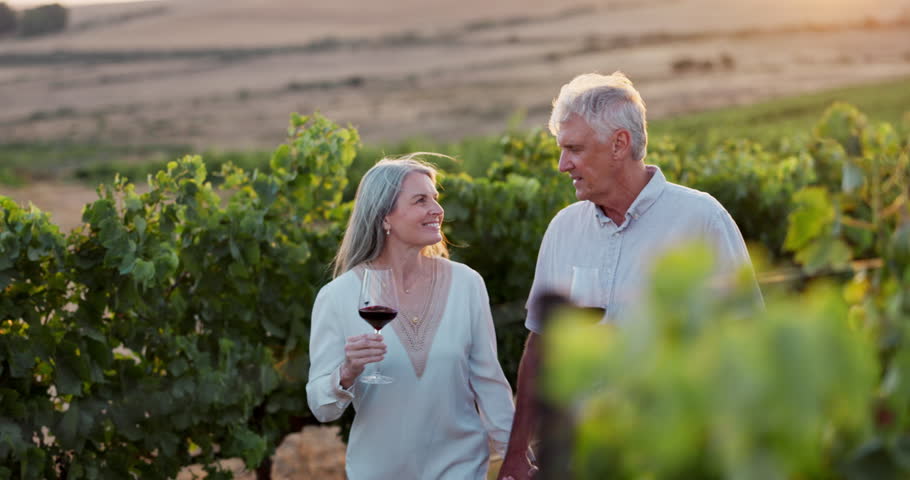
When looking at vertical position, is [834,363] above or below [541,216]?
above

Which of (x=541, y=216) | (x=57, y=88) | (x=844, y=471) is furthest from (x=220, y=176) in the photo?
(x=57, y=88)

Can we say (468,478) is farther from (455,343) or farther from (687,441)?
Result: (687,441)

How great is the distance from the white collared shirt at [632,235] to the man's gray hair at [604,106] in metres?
0.20

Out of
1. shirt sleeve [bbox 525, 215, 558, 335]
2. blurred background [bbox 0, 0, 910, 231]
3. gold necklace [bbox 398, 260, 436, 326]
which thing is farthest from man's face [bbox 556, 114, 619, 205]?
blurred background [bbox 0, 0, 910, 231]

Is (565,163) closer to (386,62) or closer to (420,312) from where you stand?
(420,312)

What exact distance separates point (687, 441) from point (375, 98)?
52.8 meters

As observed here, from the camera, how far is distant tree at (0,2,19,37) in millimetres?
56625

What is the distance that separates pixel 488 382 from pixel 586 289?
55cm

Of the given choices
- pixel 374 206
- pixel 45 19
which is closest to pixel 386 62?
pixel 45 19

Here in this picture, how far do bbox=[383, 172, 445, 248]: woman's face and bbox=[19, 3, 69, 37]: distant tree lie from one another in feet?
194

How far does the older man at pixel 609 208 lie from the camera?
135 inches

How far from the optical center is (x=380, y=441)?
11.6ft

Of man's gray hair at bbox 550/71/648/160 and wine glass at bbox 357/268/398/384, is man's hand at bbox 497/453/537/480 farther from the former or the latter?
man's gray hair at bbox 550/71/648/160

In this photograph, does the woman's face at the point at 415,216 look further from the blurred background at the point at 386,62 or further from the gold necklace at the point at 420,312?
the blurred background at the point at 386,62
